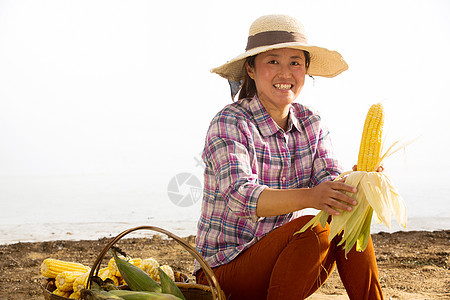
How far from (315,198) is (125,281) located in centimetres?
94

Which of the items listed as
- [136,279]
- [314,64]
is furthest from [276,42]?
[136,279]

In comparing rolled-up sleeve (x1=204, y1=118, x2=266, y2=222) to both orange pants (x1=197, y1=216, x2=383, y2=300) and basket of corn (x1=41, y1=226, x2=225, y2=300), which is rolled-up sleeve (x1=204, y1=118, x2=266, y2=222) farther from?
basket of corn (x1=41, y1=226, x2=225, y2=300)

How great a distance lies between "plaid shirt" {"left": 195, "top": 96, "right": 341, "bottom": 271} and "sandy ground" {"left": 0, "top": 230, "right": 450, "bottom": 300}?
2.47ft

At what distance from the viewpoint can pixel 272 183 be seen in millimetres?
2504

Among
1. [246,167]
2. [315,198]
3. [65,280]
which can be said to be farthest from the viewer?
[65,280]

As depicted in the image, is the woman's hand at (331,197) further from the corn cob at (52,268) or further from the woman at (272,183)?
the corn cob at (52,268)

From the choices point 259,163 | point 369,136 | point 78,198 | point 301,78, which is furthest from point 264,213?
point 78,198

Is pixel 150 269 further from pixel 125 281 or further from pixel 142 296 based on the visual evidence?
pixel 142 296

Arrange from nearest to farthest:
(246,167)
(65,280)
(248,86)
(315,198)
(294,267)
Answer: (315,198), (294,267), (246,167), (65,280), (248,86)

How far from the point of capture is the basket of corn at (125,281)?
6.57 feet

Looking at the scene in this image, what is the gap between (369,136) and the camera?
2.16m

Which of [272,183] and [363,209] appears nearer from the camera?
[363,209]

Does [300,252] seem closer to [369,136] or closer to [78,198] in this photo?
[369,136]

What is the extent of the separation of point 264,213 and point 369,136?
58 centimetres
